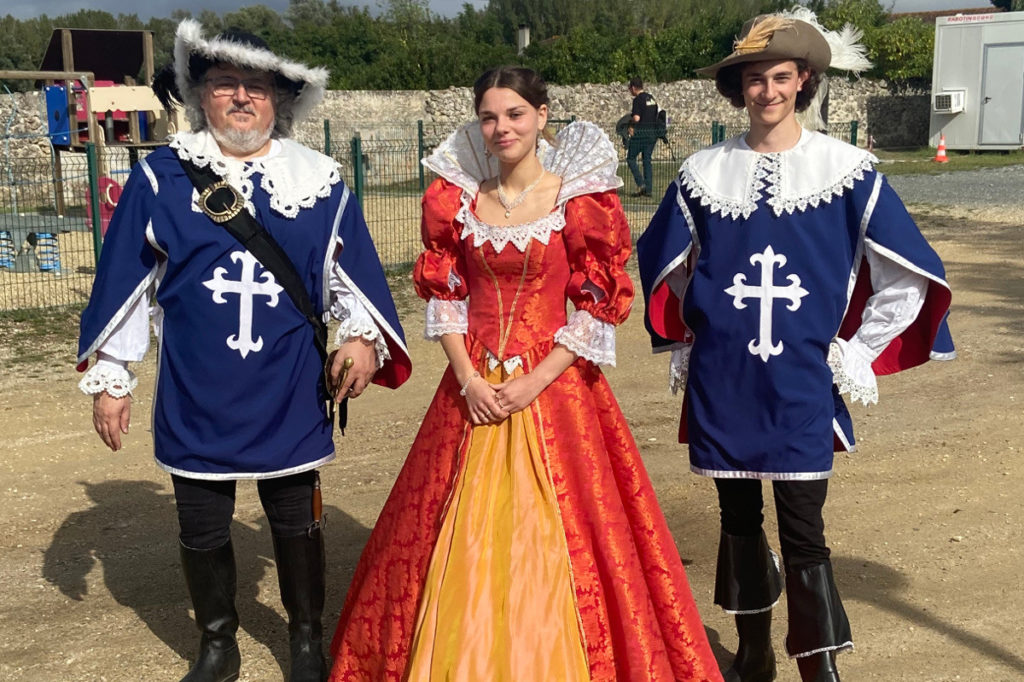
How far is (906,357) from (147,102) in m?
13.6

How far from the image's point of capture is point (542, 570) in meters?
3.06

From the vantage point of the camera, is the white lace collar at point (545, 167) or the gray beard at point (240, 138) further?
the gray beard at point (240, 138)

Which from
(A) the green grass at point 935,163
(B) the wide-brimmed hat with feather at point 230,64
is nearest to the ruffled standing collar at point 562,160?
(B) the wide-brimmed hat with feather at point 230,64

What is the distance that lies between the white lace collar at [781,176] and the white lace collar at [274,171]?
1129mm

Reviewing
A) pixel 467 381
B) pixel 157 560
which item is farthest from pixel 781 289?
pixel 157 560

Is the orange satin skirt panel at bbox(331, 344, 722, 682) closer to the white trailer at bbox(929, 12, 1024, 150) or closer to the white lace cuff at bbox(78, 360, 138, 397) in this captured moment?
the white lace cuff at bbox(78, 360, 138, 397)

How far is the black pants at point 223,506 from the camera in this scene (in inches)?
136

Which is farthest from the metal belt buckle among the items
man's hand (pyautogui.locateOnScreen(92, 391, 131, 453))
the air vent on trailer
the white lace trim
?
the air vent on trailer

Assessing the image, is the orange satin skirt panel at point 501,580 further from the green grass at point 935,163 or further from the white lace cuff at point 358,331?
the green grass at point 935,163

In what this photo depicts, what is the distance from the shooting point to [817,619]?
10.7 feet

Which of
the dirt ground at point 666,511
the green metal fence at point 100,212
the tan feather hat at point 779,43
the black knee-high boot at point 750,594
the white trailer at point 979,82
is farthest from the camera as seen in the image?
the white trailer at point 979,82

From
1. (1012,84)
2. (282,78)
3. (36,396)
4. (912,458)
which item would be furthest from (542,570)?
(1012,84)

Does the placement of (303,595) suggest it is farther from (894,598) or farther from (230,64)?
(894,598)

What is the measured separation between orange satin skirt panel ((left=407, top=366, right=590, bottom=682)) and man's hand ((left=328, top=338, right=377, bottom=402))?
0.49 metres
